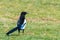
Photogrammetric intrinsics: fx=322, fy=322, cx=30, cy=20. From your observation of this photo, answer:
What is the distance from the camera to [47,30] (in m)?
12.9

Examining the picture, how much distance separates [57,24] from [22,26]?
352 cm

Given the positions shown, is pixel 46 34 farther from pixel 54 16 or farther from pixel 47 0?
pixel 47 0

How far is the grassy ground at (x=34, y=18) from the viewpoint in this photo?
11.8 meters

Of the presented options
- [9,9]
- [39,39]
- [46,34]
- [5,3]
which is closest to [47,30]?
[46,34]

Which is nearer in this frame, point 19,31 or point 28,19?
point 19,31

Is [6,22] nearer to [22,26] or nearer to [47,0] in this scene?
[22,26]

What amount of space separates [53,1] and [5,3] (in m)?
3.17

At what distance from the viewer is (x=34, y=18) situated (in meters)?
15.9

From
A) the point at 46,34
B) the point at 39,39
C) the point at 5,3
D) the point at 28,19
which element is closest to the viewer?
the point at 39,39

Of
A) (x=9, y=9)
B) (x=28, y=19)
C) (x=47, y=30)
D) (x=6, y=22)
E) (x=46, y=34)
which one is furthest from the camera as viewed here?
(x=9, y=9)

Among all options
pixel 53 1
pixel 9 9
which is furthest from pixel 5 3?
pixel 53 1

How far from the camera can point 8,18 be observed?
15750mm

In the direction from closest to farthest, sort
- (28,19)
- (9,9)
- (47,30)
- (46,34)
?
A: (46,34), (47,30), (28,19), (9,9)

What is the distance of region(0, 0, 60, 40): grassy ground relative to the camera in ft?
38.7
